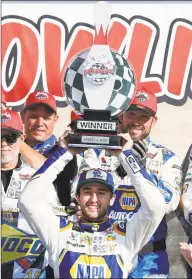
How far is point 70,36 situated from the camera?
3.63 meters

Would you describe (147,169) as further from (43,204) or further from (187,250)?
(43,204)

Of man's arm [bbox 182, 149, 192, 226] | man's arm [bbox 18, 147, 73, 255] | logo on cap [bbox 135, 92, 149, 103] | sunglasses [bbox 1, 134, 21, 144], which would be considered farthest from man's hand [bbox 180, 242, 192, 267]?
sunglasses [bbox 1, 134, 21, 144]

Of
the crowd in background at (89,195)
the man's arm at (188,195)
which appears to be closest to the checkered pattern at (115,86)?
the crowd in background at (89,195)

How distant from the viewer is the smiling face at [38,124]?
366cm

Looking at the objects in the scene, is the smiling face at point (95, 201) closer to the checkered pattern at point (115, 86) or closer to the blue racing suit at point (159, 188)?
the blue racing suit at point (159, 188)

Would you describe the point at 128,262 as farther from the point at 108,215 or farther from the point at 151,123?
the point at 151,123

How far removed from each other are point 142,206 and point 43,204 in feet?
1.59

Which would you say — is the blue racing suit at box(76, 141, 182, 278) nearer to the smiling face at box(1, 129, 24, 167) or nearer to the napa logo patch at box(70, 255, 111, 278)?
the napa logo patch at box(70, 255, 111, 278)

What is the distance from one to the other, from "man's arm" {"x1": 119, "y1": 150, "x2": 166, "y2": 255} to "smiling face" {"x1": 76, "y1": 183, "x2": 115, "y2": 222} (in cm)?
14

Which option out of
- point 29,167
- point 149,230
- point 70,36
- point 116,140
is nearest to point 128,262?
point 149,230

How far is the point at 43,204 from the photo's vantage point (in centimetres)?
311

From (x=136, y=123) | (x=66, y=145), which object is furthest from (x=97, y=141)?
(x=136, y=123)

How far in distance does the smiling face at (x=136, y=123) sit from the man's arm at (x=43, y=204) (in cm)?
55

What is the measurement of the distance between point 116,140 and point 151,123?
1.72 feet
